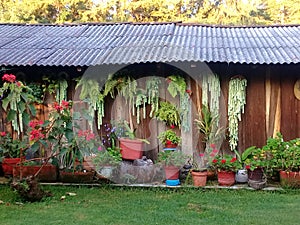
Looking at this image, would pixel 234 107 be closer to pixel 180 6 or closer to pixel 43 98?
pixel 43 98

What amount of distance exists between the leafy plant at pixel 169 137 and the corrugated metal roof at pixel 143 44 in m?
1.28

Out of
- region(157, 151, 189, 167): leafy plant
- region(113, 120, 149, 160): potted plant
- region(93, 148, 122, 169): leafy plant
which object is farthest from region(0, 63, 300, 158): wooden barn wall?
region(93, 148, 122, 169): leafy plant

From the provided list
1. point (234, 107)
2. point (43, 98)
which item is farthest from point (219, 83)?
point (43, 98)

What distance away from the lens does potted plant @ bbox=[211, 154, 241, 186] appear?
5.54 meters

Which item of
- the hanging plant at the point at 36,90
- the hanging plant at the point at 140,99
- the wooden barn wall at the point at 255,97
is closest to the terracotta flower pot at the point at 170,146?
the wooden barn wall at the point at 255,97

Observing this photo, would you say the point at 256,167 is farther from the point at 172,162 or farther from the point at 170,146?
the point at 170,146

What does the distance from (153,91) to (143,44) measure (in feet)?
3.66

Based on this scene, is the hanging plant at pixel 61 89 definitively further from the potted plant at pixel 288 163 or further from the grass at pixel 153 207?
the potted plant at pixel 288 163

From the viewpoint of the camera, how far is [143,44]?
668 cm

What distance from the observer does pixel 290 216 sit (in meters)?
4.22

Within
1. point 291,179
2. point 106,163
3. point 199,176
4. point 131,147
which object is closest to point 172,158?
point 199,176

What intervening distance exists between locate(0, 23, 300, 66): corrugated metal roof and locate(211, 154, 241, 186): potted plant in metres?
1.60

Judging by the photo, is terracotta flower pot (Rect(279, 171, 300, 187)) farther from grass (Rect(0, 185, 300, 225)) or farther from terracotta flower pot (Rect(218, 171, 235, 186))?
terracotta flower pot (Rect(218, 171, 235, 186))

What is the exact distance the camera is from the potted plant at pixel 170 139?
19.7 feet
